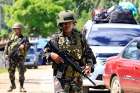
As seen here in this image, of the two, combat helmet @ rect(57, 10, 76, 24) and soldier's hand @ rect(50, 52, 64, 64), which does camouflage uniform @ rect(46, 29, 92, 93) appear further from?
combat helmet @ rect(57, 10, 76, 24)

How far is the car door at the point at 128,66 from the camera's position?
12.4 metres

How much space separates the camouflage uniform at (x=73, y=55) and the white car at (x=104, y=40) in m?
6.35

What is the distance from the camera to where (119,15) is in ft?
59.4

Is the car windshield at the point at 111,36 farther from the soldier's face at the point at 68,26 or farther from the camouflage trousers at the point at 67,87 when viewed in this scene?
the soldier's face at the point at 68,26

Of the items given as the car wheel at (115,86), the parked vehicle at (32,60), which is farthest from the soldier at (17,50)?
the parked vehicle at (32,60)

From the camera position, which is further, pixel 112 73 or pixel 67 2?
pixel 67 2

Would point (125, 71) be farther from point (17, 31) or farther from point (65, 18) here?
point (65, 18)

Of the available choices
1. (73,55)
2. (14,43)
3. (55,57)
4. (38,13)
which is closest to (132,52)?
(14,43)

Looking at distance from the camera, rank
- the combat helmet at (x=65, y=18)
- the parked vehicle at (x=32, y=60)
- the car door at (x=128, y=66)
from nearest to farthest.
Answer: the combat helmet at (x=65, y=18) → the car door at (x=128, y=66) → the parked vehicle at (x=32, y=60)

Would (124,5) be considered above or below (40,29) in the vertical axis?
above

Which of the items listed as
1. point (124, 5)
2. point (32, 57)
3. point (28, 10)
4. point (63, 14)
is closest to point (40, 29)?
point (28, 10)

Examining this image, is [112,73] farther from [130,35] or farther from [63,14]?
[63,14]

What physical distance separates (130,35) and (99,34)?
80 cm

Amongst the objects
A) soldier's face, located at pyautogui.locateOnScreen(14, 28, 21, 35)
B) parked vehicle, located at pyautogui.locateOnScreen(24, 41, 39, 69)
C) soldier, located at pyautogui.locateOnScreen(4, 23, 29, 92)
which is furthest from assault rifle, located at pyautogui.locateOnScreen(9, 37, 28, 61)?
parked vehicle, located at pyautogui.locateOnScreen(24, 41, 39, 69)
